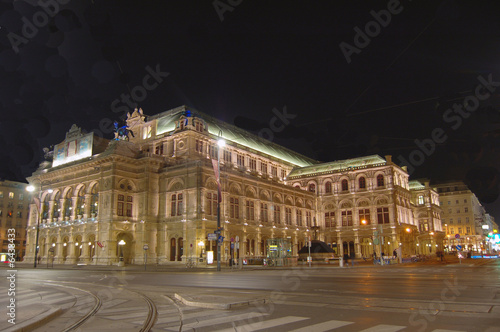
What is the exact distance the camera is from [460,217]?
119250 millimetres

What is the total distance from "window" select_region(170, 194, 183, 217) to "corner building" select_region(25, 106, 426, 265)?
0.46 ft

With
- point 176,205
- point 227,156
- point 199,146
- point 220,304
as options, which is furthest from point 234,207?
point 220,304

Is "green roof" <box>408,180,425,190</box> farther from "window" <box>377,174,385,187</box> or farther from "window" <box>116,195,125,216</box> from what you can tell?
"window" <box>116,195,125,216</box>

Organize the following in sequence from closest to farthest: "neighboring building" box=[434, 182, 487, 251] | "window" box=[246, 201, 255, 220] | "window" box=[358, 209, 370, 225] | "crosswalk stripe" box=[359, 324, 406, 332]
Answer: "crosswalk stripe" box=[359, 324, 406, 332]
"window" box=[246, 201, 255, 220]
"window" box=[358, 209, 370, 225]
"neighboring building" box=[434, 182, 487, 251]

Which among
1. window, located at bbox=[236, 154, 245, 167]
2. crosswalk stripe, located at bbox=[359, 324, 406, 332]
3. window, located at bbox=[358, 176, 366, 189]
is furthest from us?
window, located at bbox=[358, 176, 366, 189]

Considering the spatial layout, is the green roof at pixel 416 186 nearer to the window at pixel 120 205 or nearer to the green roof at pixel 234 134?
the green roof at pixel 234 134

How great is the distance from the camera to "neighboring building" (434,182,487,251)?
11756 centimetres

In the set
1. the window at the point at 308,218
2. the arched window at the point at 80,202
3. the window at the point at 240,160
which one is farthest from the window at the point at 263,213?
the arched window at the point at 80,202

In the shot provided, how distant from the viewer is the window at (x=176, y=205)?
5306 centimetres

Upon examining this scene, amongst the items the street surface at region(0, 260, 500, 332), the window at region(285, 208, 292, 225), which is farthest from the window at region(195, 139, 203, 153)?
the street surface at region(0, 260, 500, 332)

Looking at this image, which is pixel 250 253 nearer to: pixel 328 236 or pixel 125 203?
pixel 125 203

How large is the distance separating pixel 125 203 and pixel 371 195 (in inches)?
1798

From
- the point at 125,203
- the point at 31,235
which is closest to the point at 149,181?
the point at 125,203

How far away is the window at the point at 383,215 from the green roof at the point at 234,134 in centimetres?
2366
